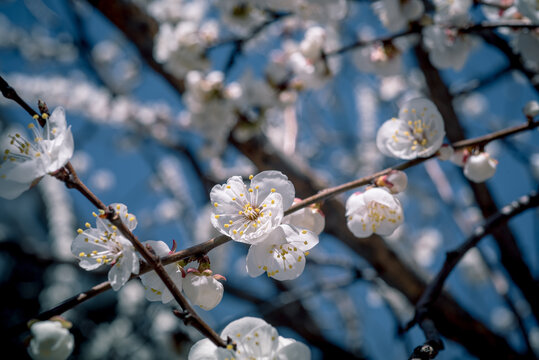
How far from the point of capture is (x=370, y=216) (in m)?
0.82

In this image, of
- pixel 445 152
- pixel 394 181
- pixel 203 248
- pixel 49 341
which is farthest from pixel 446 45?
pixel 49 341

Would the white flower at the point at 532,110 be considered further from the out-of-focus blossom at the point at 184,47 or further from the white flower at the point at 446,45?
the out-of-focus blossom at the point at 184,47

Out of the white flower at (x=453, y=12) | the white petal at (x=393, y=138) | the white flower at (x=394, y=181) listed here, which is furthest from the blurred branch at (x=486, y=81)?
the white flower at (x=394, y=181)

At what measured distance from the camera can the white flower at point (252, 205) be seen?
2.09ft

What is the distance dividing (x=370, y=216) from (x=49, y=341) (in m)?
0.65

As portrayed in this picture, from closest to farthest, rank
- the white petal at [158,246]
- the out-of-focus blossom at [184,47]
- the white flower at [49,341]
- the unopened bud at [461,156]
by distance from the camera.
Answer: the white flower at [49,341] < the white petal at [158,246] < the unopened bud at [461,156] < the out-of-focus blossom at [184,47]

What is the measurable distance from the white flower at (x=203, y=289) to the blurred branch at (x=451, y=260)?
403 millimetres

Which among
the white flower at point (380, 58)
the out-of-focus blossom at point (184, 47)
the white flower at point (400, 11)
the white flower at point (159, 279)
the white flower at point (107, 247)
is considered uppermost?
the out-of-focus blossom at point (184, 47)

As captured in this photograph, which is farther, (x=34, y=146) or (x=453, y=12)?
(x=453, y=12)

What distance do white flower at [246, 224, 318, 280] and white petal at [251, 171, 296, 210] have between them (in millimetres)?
52

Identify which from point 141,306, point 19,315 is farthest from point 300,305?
point 19,315

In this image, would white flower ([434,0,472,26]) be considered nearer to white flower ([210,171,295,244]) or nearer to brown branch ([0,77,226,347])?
white flower ([210,171,295,244])

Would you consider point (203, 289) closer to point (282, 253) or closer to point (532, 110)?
point (282, 253)

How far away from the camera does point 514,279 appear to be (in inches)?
51.6
